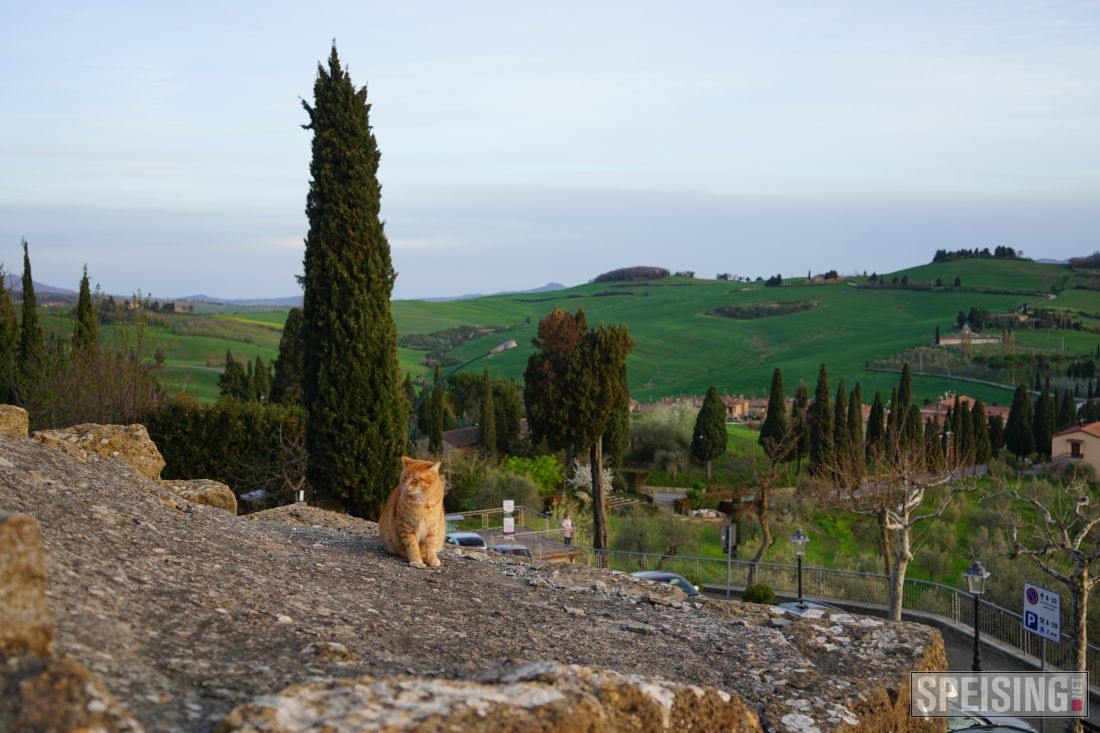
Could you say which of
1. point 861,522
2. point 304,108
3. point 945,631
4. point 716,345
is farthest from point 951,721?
point 716,345

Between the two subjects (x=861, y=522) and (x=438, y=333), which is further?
(x=438, y=333)

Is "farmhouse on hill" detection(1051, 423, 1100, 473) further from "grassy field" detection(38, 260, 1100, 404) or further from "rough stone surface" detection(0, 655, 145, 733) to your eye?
"rough stone surface" detection(0, 655, 145, 733)

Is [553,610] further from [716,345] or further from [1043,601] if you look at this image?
[716,345]

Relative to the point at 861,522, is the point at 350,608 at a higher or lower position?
higher

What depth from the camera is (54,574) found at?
13.4ft

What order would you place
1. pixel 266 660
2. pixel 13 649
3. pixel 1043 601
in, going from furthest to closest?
pixel 1043 601 → pixel 266 660 → pixel 13 649

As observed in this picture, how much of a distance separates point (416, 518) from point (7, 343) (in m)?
31.7

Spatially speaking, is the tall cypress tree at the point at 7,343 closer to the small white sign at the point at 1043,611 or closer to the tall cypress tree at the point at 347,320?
the tall cypress tree at the point at 347,320

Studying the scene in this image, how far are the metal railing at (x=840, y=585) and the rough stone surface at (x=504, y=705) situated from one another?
16021mm

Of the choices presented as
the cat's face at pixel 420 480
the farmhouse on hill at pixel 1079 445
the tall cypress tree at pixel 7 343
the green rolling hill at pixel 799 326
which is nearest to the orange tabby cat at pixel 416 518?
the cat's face at pixel 420 480

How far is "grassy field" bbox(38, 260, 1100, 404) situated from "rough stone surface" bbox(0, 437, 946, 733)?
71426mm

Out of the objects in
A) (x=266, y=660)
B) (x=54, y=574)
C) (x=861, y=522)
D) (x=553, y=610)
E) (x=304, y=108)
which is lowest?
(x=861, y=522)

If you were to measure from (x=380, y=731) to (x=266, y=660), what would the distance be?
1090 mm

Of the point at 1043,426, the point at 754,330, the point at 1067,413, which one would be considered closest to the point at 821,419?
the point at 1043,426
